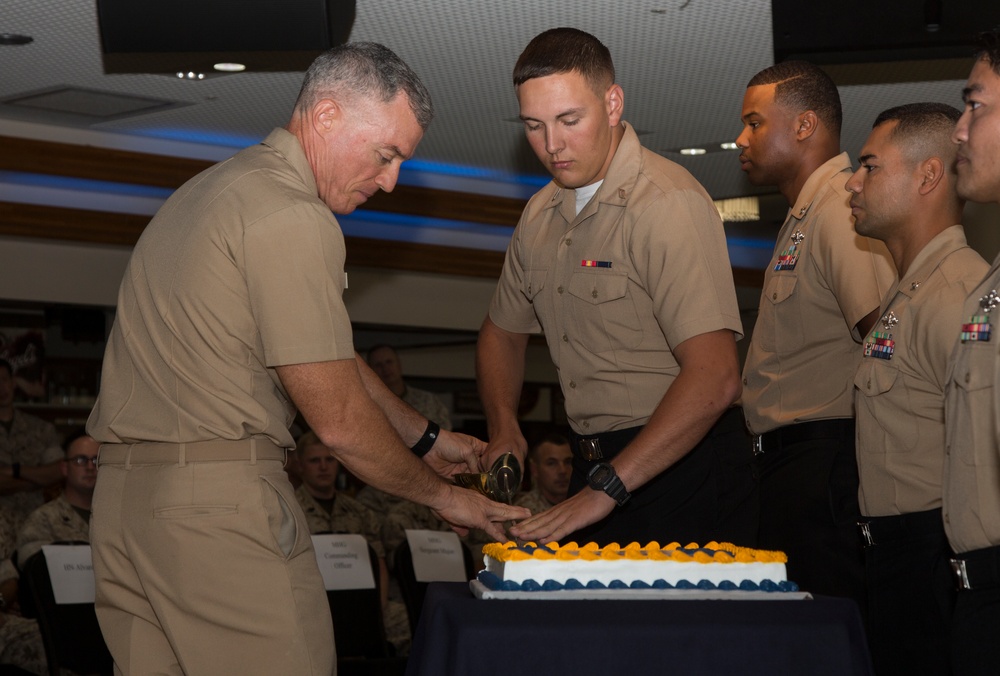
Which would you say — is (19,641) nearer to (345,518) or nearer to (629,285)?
(345,518)

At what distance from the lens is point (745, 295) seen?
10992mm

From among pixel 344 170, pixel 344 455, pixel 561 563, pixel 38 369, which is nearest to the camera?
pixel 561 563

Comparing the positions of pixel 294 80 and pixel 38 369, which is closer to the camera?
pixel 294 80

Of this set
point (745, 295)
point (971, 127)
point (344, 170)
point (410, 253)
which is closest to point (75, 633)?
point (344, 170)

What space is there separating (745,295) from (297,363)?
367 inches

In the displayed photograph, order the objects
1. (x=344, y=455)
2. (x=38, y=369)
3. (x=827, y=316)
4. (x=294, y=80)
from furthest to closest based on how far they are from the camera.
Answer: (x=38, y=369) → (x=294, y=80) → (x=827, y=316) → (x=344, y=455)

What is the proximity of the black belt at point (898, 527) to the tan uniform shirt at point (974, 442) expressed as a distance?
428mm

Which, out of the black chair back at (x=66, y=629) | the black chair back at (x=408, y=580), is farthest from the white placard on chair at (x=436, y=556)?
the black chair back at (x=66, y=629)

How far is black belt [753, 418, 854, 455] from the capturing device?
9.93 feet

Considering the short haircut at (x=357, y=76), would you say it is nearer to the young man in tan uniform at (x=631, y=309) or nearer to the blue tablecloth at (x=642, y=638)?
the young man in tan uniform at (x=631, y=309)

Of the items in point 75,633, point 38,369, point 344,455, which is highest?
point 344,455

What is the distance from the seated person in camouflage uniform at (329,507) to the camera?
6.45 meters

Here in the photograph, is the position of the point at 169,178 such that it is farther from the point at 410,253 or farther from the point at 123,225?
the point at 410,253

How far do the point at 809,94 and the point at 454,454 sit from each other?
1457mm
